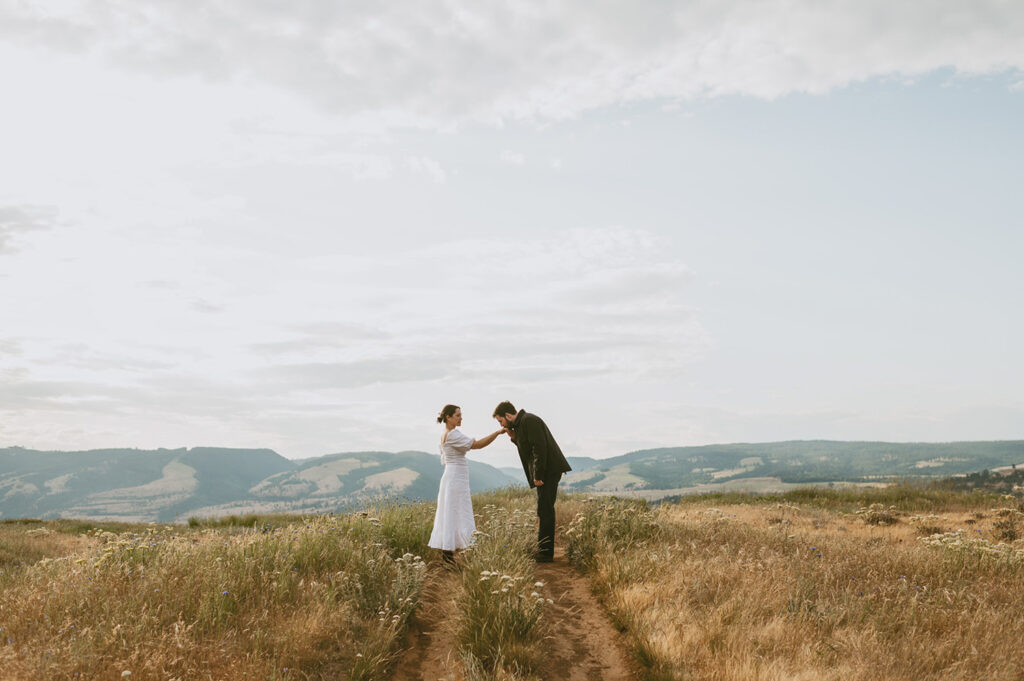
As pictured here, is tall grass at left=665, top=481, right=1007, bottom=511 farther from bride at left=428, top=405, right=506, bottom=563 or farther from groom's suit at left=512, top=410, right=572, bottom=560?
bride at left=428, top=405, right=506, bottom=563

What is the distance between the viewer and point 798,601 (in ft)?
24.1

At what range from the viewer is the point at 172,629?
6004 mm

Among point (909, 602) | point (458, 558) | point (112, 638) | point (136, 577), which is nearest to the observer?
point (112, 638)

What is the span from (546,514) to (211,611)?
5.60 meters

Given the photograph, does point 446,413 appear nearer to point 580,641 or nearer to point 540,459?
point 540,459

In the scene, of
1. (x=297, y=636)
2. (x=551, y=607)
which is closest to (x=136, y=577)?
(x=297, y=636)

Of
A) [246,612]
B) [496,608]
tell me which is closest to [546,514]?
[496,608]

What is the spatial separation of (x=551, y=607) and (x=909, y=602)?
461 centimetres

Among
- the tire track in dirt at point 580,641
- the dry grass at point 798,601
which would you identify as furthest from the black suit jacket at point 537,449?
the tire track in dirt at point 580,641

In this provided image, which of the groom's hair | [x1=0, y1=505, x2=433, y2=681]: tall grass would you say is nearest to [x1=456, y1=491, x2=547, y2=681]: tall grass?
[x1=0, y1=505, x2=433, y2=681]: tall grass

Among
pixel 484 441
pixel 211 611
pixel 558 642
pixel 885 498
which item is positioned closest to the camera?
pixel 211 611

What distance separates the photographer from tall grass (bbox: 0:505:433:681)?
18.1 ft

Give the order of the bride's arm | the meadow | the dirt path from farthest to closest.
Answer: the bride's arm, the dirt path, the meadow

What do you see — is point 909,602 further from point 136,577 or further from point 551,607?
point 136,577
